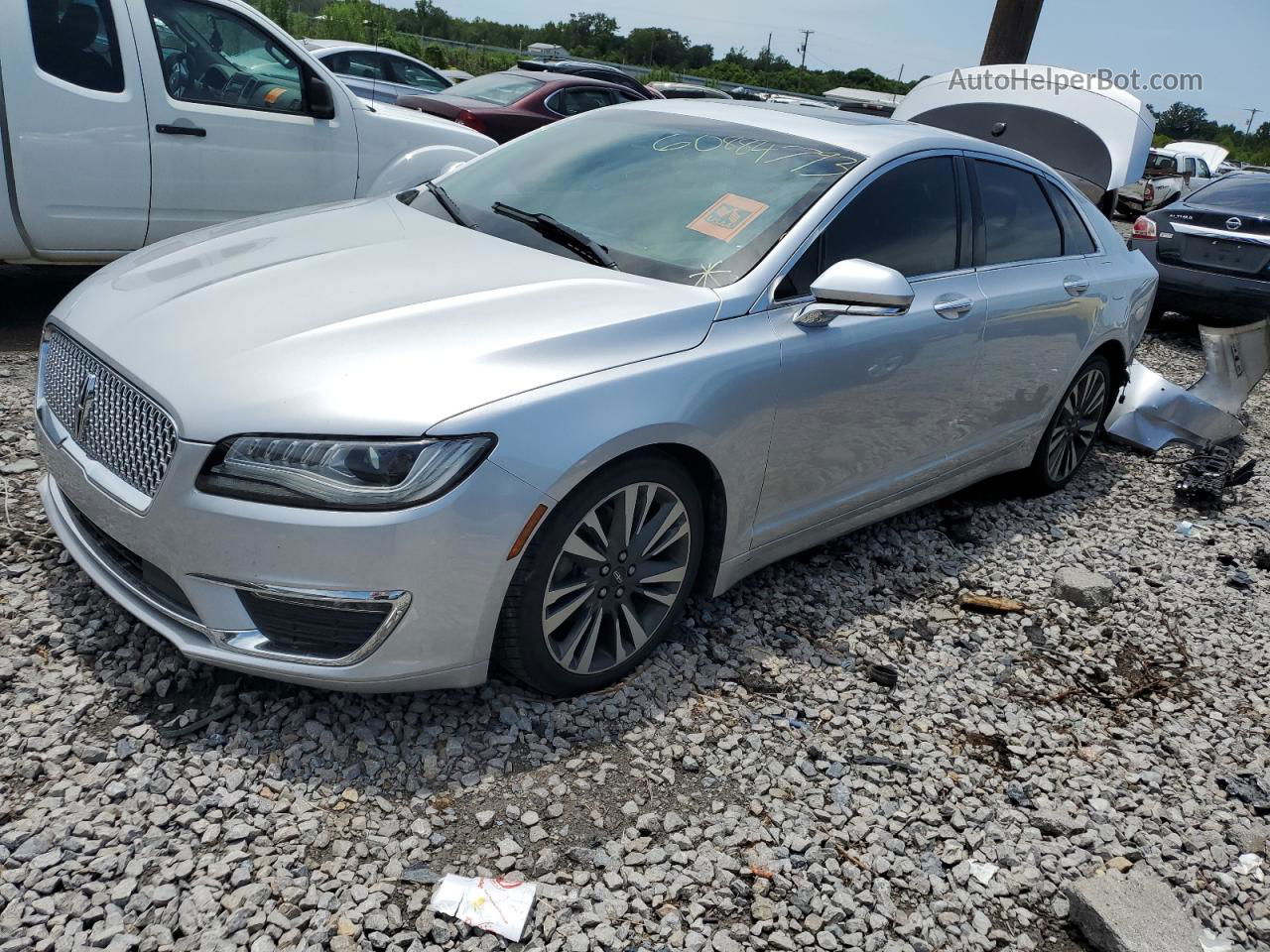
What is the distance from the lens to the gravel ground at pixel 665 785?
237 centimetres

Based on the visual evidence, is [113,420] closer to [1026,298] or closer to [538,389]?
[538,389]

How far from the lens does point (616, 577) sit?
303 cm

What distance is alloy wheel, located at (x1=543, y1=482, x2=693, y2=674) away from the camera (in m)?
2.88

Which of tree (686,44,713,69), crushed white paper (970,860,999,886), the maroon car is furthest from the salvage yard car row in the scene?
tree (686,44,713,69)

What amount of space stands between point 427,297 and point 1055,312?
9.54 feet

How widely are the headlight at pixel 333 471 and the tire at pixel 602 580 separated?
37cm

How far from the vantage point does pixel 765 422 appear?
3.25 meters

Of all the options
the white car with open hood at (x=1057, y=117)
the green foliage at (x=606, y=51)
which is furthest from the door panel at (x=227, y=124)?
the green foliage at (x=606, y=51)

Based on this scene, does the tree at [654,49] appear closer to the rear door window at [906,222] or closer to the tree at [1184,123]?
the tree at [1184,123]

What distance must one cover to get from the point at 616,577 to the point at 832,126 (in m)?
2.07

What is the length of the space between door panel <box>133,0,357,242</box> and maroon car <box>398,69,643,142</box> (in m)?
4.67

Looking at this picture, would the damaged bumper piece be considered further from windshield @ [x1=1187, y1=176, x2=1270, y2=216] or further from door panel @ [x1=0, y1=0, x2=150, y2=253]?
door panel @ [x1=0, y1=0, x2=150, y2=253]

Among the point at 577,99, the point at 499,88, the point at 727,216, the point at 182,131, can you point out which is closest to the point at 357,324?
the point at 727,216

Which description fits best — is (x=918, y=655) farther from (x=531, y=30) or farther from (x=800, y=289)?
(x=531, y=30)
